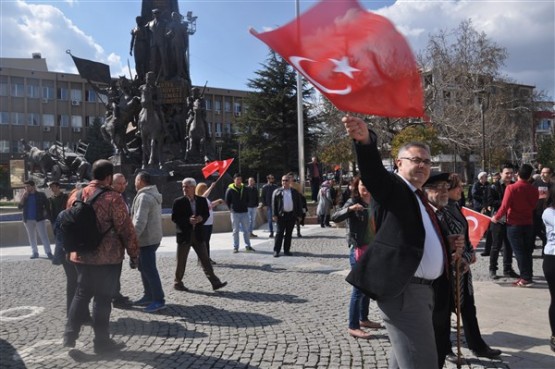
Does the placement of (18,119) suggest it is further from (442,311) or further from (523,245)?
(442,311)

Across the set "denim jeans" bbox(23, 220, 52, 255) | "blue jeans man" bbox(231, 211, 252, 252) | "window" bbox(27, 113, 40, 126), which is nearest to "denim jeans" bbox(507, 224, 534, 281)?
"blue jeans man" bbox(231, 211, 252, 252)

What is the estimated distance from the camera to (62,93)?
2849 inches

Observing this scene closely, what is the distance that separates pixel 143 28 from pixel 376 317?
23746mm

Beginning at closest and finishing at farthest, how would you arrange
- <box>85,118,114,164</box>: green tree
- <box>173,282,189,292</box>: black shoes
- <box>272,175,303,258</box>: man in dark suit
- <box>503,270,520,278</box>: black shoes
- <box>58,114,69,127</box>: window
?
1. <box>173,282,189,292</box>: black shoes
2. <box>503,270,520,278</box>: black shoes
3. <box>272,175,303,258</box>: man in dark suit
4. <box>85,118,114,164</box>: green tree
5. <box>58,114,69,127</box>: window

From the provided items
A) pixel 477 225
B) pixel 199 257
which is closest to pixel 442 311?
pixel 477 225

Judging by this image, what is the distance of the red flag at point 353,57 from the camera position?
3.20 metres

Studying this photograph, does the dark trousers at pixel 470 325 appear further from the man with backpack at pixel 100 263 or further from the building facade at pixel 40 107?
the building facade at pixel 40 107

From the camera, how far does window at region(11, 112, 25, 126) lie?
69.2 metres

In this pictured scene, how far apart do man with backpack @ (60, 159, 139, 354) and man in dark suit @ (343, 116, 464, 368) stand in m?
3.10

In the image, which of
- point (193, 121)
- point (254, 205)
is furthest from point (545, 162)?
point (254, 205)

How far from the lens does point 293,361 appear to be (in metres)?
4.83

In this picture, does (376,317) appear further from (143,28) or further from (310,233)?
(143,28)

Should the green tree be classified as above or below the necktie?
above

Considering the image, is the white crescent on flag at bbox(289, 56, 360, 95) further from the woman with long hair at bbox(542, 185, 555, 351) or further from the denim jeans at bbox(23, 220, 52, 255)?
the denim jeans at bbox(23, 220, 52, 255)
